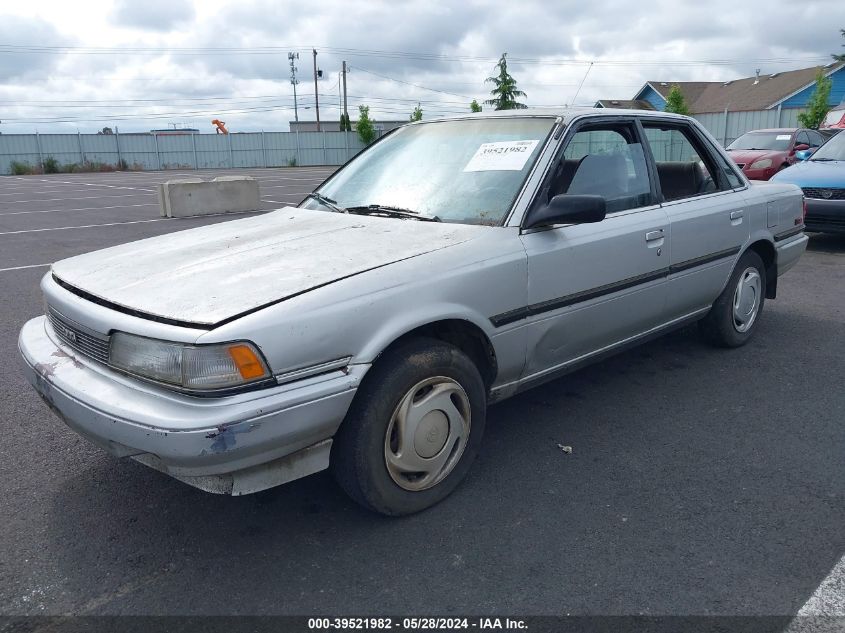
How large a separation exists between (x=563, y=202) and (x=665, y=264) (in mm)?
1131

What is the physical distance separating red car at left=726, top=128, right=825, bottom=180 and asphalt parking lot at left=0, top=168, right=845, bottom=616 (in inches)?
429

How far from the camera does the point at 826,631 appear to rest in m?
2.19

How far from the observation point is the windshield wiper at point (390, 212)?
3.34 m

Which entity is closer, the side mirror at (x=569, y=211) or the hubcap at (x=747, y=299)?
the side mirror at (x=569, y=211)

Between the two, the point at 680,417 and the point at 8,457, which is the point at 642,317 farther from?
the point at 8,457

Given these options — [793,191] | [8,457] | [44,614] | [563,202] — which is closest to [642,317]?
[563,202]

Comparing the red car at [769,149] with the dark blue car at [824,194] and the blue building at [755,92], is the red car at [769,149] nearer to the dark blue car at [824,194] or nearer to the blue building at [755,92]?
the dark blue car at [824,194]

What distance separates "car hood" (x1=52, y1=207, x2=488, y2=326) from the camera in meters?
2.49

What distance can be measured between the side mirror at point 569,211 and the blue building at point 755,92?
36631 millimetres

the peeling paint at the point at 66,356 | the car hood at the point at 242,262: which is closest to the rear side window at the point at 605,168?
the car hood at the point at 242,262

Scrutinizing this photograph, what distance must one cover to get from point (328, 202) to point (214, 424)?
192cm

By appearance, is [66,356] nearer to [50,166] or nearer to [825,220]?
[825,220]

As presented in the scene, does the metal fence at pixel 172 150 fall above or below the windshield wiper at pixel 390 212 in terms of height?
below

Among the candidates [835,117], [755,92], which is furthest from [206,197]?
[755,92]
